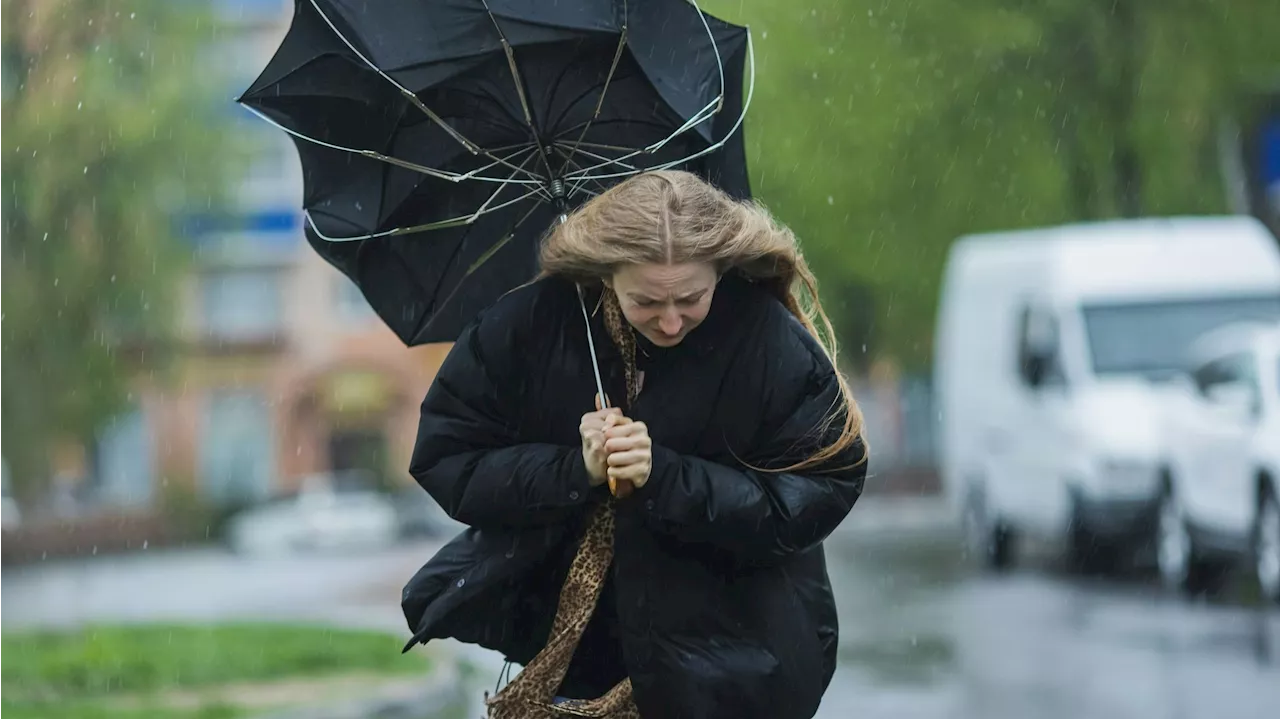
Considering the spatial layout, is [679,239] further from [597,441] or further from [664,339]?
[597,441]

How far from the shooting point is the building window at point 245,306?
57469mm

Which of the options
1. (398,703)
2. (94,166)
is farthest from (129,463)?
(398,703)

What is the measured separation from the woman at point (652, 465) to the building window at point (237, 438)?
54.6 m

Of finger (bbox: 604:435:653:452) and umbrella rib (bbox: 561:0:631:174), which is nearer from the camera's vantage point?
finger (bbox: 604:435:653:452)

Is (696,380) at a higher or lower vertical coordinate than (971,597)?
higher

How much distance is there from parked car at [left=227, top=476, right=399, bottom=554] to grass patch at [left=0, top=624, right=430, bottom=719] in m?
29.1

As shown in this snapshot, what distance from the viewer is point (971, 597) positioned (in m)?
15.2

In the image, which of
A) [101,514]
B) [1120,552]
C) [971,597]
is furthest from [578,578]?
[101,514]

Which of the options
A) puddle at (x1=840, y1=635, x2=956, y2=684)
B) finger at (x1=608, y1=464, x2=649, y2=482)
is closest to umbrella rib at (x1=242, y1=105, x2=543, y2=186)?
finger at (x1=608, y1=464, x2=649, y2=482)

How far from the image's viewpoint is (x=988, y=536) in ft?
59.1

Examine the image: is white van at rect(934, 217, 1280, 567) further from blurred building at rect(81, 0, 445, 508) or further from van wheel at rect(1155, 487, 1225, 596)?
blurred building at rect(81, 0, 445, 508)

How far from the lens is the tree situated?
33875mm

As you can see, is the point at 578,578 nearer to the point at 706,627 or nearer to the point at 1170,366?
the point at 706,627

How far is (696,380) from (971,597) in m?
12.0
